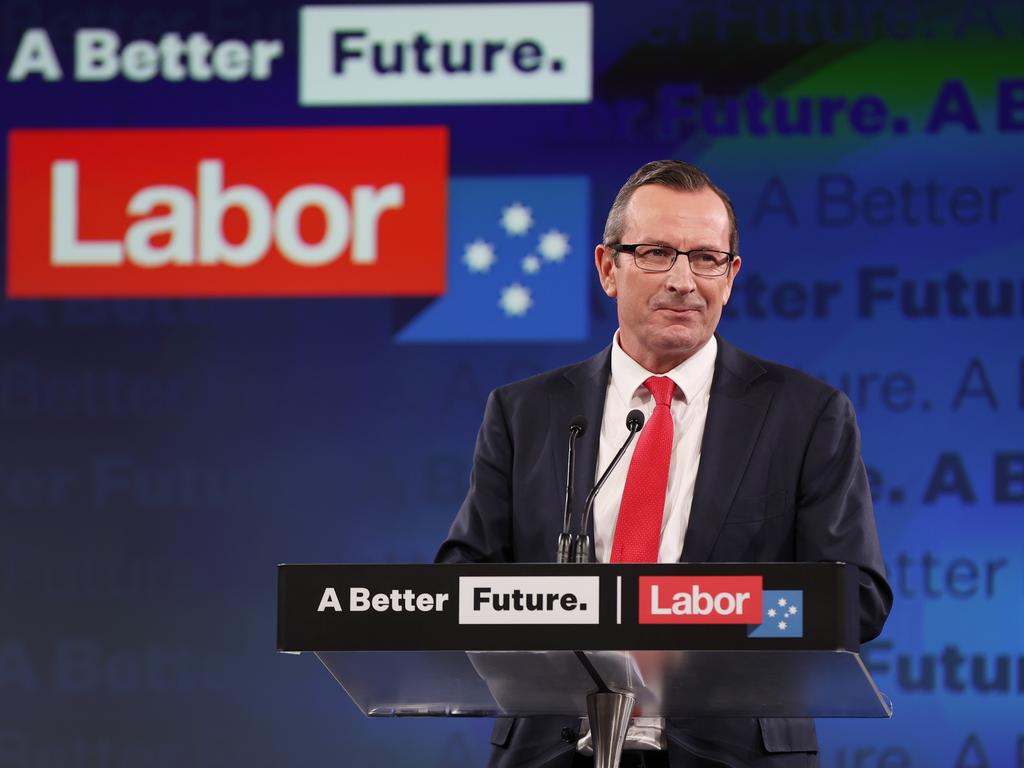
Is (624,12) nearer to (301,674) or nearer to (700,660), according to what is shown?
(301,674)

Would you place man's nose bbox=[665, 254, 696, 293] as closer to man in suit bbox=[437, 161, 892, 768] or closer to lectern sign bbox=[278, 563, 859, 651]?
man in suit bbox=[437, 161, 892, 768]

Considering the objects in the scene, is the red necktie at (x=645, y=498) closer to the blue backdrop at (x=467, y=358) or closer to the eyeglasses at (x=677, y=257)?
the eyeglasses at (x=677, y=257)

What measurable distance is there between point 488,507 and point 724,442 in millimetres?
415

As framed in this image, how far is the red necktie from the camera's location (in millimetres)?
2514

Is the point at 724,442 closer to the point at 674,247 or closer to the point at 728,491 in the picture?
the point at 728,491

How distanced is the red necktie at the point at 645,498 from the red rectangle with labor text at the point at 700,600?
58 cm

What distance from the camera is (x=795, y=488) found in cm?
256

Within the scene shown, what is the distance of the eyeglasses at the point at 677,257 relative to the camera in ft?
8.98

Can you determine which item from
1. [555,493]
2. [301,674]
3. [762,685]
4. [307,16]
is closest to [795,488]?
[555,493]

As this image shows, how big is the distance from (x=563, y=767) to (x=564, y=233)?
8.32ft

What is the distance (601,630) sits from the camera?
1918 mm

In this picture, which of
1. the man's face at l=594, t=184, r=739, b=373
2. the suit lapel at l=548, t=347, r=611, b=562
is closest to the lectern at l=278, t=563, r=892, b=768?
the suit lapel at l=548, t=347, r=611, b=562

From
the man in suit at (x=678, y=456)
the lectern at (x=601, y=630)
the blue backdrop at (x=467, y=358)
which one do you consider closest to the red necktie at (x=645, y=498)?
the man in suit at (x=678, y=456)

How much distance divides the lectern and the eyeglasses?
33.8 inches
